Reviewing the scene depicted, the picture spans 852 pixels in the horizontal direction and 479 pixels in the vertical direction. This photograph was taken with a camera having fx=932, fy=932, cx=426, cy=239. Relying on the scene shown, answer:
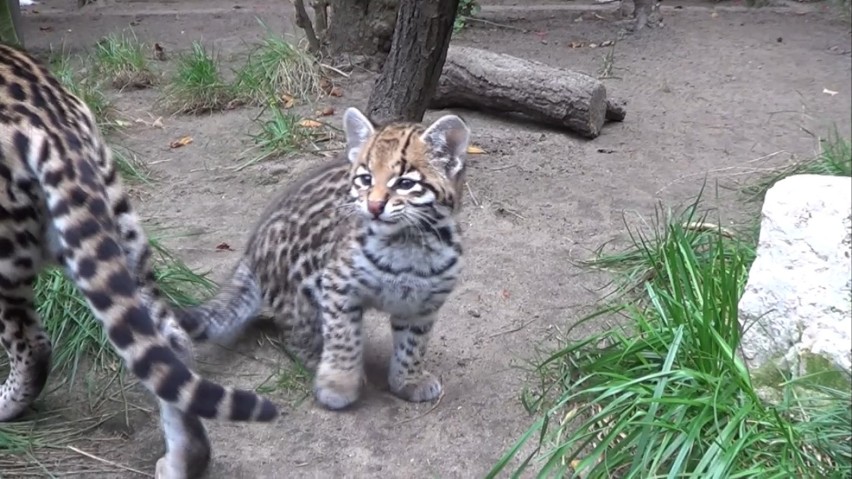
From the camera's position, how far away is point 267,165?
6.97m

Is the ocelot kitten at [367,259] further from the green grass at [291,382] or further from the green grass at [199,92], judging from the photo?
the green grass at [199,92]

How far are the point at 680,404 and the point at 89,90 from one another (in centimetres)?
615

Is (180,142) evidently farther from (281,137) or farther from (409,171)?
(409,171)

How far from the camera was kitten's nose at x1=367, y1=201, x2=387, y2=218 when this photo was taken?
3803 mm

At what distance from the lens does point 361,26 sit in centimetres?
882

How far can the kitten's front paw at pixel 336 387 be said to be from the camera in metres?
4.21

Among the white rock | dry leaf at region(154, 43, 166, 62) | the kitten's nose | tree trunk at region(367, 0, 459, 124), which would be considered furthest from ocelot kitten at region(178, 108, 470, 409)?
dry leaf at region(154, 43, 166, 62)

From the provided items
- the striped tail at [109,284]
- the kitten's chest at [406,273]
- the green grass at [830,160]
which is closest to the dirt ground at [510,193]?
the green grass at [830,160]

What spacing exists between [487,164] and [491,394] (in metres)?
2.88

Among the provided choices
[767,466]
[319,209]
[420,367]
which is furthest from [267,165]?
[767,466]

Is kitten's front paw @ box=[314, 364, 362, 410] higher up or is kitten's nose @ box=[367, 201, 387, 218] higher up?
kitten's nose @ box=[367, 201, 387, 218]

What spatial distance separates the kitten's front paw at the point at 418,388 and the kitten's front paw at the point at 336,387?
22 cm

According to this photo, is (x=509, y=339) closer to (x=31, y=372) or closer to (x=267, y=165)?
(x=31, y=372)

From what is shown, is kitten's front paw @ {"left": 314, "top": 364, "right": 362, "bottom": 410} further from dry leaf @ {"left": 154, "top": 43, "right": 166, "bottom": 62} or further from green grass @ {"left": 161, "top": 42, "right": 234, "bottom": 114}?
dry leaf @ {"left": 154, "top": 43, "right": 166, "bottom": 62}
